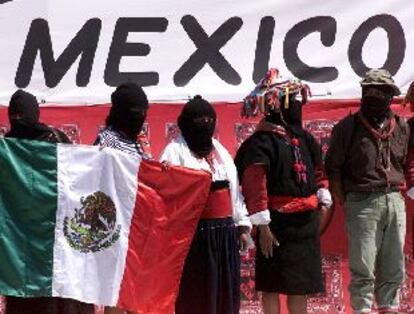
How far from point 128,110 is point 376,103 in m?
1.64

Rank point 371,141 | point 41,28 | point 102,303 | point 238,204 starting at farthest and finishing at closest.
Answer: point 41,28 < point 371,141 < point 238,204 < point 102,303

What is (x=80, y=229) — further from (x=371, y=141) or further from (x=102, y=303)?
(x=371, y=141)

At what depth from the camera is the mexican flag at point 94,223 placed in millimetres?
4891

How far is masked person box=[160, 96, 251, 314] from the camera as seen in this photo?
16.7 feet

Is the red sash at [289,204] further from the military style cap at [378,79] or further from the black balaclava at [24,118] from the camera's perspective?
the black balaclava at [24,118]

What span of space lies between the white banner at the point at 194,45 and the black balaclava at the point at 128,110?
3.57 ft

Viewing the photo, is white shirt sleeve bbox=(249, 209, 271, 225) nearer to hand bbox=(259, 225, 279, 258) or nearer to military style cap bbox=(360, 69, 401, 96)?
hand bbox=(259, 225, 279, 258)

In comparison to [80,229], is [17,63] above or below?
above

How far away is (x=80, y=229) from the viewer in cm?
496

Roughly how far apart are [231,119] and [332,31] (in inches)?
36.4

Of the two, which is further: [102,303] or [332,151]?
[332,151]

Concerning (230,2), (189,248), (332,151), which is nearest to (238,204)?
(189,248)

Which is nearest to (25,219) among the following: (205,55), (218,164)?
(218,164)

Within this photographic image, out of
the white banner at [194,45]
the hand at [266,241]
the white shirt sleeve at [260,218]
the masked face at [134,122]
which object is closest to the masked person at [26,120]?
the masked face at [134,122]
